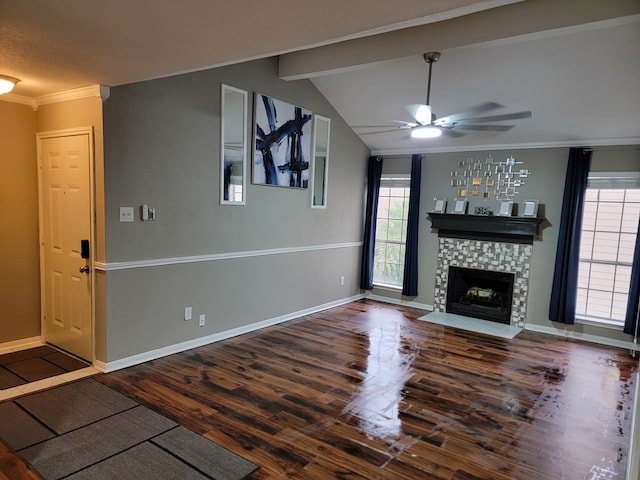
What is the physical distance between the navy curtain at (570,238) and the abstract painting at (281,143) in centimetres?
334

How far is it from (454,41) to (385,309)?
13.0ft

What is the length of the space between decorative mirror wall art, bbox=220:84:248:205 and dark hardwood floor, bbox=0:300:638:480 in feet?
5.43

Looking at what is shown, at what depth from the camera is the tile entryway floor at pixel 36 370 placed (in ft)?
10.5

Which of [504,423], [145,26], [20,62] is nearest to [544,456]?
[504,423]

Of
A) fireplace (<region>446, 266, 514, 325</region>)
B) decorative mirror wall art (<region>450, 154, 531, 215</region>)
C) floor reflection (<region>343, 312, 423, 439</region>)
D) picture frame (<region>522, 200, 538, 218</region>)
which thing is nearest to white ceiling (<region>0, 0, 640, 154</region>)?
decorative mirror wall art (<region>450, 154, 531, 215</region>)

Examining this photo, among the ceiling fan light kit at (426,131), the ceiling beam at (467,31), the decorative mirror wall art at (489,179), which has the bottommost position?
the decorative mirror wall art at (489,179)

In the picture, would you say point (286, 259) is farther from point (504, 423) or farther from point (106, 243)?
point (504, 423)

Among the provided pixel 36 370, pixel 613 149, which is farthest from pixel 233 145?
pixel 613 149

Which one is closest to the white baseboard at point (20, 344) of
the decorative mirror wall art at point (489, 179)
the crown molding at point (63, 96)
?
the crown molding at point (63, 96)

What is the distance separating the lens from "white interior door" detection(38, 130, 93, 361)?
3.57m

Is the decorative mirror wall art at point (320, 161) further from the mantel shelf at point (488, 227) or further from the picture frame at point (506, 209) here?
the picture frame at point (506, 209)

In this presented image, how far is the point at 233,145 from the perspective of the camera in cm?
443

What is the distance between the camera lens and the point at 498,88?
4473 millimetres

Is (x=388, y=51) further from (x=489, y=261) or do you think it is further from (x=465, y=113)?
(x=489, y=261)
